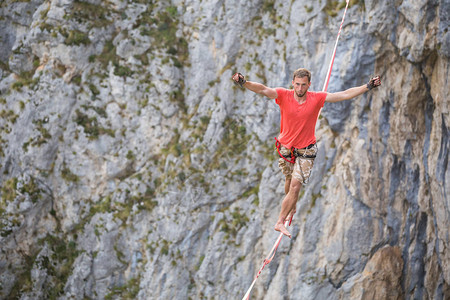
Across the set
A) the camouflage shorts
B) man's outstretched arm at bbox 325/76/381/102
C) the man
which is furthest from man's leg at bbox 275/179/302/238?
man's outstretched arm at bbox 325/76/381/102

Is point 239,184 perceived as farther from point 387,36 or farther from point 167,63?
point 387,36

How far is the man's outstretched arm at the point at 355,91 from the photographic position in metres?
7.82

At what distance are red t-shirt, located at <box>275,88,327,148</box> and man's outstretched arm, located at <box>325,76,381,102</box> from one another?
0.62ft

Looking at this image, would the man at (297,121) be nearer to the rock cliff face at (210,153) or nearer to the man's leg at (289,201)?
the man's leg at (289,201)

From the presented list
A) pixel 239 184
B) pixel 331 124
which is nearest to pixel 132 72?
pixel 239 184

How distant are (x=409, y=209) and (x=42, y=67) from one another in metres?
17.0

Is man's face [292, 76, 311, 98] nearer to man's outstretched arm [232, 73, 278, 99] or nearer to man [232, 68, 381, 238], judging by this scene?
man [232, 68, 381, 238]

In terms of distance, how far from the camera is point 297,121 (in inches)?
349

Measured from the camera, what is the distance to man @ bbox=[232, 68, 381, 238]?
8.43 metres

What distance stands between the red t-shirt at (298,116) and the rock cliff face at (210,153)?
7099 mm

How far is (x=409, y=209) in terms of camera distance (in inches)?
660

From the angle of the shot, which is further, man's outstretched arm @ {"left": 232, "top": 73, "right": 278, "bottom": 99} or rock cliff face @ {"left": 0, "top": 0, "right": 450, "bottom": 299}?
rock cliff face @ {"left": 0, "top": 0, "right": 450, "bottom": 299}

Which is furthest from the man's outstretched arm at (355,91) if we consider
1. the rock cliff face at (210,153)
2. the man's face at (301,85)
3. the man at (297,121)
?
the rock cliff face at (210,153)

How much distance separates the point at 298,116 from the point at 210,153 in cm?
1150
